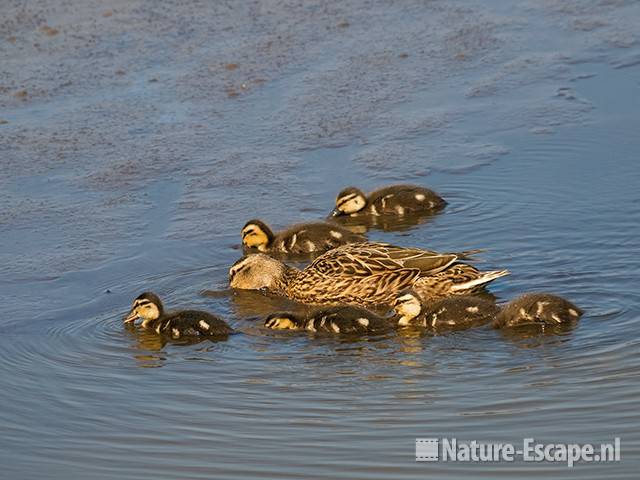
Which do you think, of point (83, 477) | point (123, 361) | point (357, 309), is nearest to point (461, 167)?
point (357, 309)

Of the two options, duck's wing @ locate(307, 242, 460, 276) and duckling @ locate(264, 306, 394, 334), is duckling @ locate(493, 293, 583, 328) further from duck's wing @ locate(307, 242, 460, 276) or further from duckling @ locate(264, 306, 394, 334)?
duck's wing @ locate(307, 242, 460, 276)

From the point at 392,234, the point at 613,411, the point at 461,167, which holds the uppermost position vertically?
the point at 461,167

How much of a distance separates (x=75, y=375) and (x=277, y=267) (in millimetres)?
2021

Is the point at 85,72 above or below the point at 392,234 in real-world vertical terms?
above

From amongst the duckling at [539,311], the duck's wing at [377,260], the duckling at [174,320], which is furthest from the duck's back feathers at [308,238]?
the duckling at [539,311]

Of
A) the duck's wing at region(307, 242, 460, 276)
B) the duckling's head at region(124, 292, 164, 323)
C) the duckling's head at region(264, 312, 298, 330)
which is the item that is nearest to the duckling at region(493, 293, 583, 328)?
the duck's wing at region(307, 242, 460, 276)

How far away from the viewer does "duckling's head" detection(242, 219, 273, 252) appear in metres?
9.33

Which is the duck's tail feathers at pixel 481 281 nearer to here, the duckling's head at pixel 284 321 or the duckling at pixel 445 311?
the duckling at pixel 445 311

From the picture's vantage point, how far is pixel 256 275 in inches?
344

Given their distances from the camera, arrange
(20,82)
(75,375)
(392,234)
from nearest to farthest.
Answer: (75,375) → (392,234) → (20,82)

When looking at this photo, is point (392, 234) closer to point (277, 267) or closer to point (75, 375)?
point (277, 267)

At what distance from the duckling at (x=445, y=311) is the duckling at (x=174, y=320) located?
99cm

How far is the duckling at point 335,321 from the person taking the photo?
25.1 ft

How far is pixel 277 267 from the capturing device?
29.1 feet
